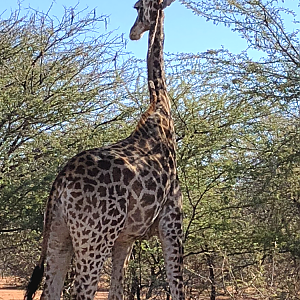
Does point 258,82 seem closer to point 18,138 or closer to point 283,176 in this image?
point 283,176

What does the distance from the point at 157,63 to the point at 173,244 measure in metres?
2.15

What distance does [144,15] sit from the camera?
6.46 metres

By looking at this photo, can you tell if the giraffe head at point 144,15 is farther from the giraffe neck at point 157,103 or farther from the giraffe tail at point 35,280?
the giraffe tail at point 35,280

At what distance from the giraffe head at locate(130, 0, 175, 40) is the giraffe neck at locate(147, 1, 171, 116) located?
4 cm

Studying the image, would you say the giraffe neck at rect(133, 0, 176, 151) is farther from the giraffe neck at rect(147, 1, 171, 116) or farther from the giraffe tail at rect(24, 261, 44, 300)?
the giraffe tail at rect(24, 261, 44, 300)

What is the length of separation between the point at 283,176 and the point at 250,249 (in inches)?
62.5

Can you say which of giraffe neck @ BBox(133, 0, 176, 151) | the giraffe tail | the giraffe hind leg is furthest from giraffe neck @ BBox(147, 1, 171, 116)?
the giraffe tail

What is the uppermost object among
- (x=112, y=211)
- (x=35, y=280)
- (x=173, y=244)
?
(x=112, y=211)

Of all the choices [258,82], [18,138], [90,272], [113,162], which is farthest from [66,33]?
[90,272]

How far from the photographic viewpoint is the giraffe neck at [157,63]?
240 inches

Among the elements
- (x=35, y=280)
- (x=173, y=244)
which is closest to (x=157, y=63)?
(x=173, y=244)

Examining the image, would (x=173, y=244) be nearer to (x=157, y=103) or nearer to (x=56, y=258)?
(x=56, y=258)

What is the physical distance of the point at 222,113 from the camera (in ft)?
29.3

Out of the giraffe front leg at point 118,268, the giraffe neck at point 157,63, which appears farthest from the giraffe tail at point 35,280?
the giraffe neck at point 157,63
